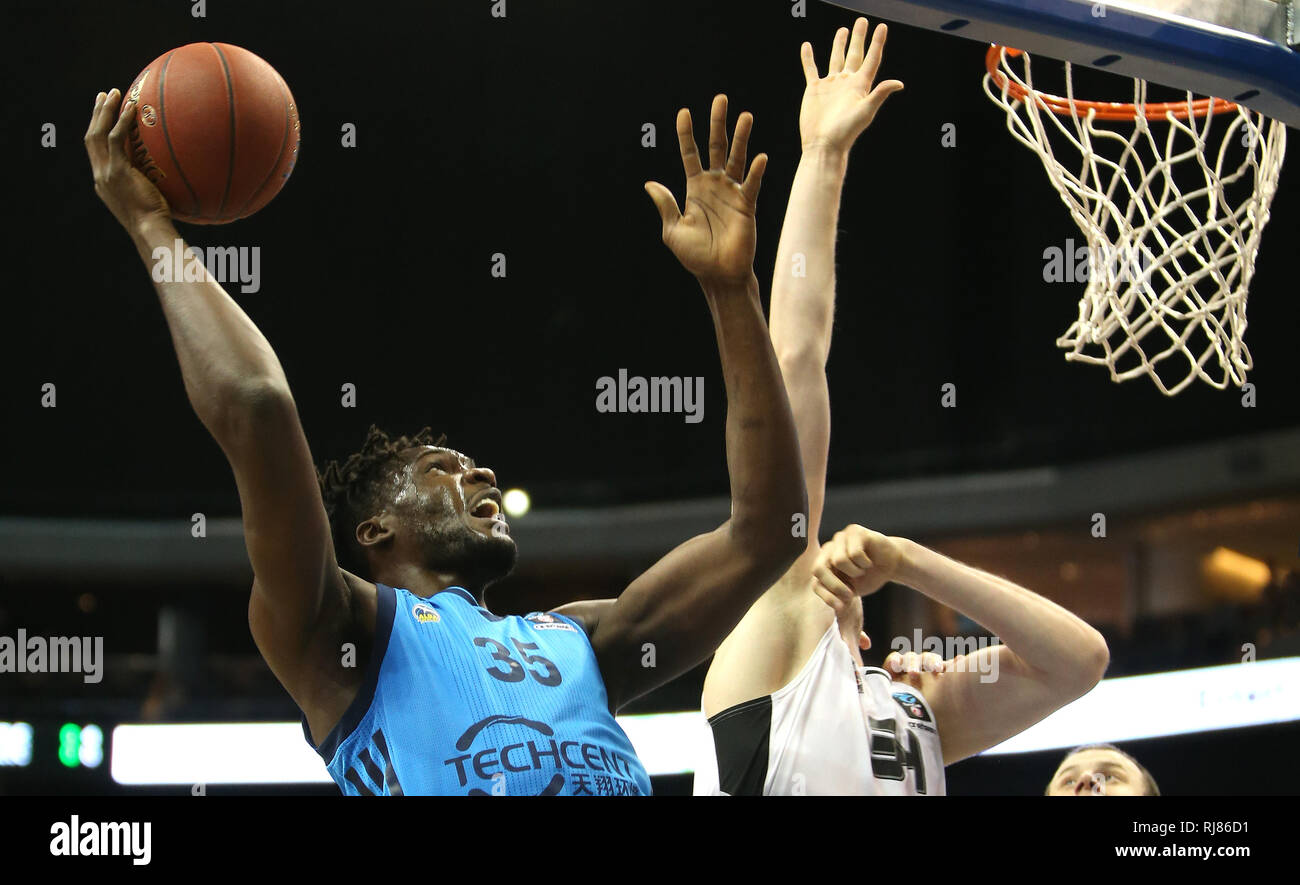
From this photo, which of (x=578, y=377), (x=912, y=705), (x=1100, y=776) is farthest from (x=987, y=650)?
(x=578, y=377)

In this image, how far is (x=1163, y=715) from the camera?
7012 millimetres

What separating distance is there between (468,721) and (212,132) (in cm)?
105

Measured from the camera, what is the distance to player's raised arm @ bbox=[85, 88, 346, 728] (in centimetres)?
192

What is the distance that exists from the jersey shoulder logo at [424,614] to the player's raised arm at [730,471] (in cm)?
30

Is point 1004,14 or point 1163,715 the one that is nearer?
point 1004,14

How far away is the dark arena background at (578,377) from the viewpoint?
7020mm

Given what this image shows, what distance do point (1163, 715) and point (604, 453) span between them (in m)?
3.92

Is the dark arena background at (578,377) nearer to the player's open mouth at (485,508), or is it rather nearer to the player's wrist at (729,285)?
the player's open mouth at (485,508)

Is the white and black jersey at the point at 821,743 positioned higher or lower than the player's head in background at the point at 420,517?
lower

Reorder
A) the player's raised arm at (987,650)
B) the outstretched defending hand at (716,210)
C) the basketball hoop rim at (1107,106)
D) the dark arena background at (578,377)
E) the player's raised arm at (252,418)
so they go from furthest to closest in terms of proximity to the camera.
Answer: the dark arena background at (578,377) < the basketball hoop rim at (1107,106) < the player's raised arm at (987,650) < the outstretched defending hand at (716,210) < the player's raised arm at (252,418)

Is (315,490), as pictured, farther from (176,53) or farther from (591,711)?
(176,53)

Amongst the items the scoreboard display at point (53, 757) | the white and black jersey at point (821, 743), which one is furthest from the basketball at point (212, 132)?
the scoreboard display at point (53, 757)

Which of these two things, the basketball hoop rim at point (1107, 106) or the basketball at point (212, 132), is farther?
the basketball hoop rim at point (1107, 106)
